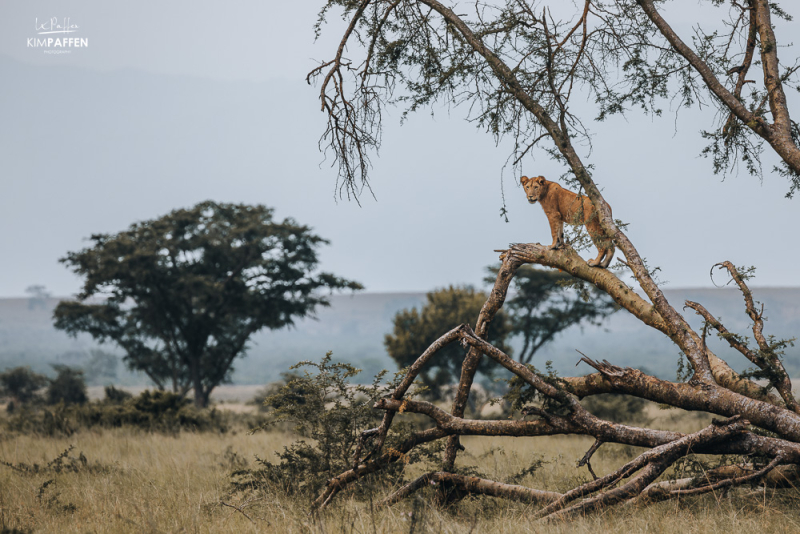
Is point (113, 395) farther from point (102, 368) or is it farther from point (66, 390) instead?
point (102, 368)

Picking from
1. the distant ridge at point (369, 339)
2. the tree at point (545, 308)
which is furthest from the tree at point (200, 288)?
the distant ridge at point (369, 339)

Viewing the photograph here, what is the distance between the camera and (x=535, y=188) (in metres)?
6.62

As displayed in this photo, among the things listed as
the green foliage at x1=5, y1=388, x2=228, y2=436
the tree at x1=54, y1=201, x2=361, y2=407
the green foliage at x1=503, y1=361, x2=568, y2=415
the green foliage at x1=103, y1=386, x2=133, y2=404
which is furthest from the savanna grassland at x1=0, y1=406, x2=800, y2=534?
the tree at x1=54, y1=201, x2=361, y2=407

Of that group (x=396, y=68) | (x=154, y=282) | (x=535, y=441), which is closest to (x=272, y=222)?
(x=154, y=282)

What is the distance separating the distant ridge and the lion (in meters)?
66.4

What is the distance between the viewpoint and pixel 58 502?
18.8 feet

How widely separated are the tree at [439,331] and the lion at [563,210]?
19925 millimetres

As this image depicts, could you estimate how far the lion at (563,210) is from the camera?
20.2 feet

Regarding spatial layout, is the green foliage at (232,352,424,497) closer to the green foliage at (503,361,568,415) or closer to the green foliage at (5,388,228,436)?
the green foliage at (503,361,568,415)

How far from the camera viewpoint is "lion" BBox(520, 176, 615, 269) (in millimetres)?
6164

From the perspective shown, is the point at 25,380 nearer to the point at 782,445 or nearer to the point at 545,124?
the point at 545,124

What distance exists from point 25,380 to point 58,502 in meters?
26.9

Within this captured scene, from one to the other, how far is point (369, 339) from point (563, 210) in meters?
131

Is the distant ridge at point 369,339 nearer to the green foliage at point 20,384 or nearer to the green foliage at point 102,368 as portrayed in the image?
the green foliage at point 102,368
